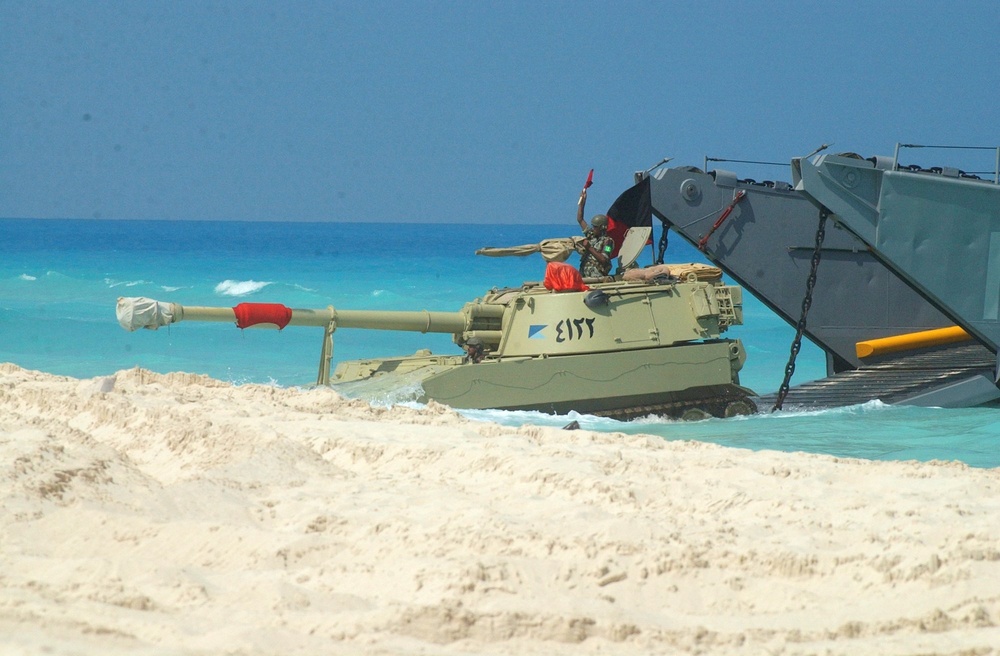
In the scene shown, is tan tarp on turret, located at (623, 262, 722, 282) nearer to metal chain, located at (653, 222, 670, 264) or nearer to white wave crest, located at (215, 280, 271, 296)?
metal chain, located at (653, 222, 670, 264)

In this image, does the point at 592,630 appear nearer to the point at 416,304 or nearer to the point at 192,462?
the point at 192,462

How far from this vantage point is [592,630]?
3883 millimetres

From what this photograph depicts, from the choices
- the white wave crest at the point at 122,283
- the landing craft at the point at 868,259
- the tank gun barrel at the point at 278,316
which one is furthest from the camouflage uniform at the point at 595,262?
the white wave crest at the point at 122,283

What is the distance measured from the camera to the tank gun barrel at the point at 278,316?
10297 millimetres

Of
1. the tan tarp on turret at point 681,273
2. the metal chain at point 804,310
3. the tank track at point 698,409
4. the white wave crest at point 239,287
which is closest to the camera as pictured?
the tank track at point 698,409

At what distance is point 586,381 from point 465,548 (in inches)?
295

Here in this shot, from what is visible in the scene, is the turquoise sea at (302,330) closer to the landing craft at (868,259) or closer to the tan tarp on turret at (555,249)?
the landing craft at (868,259)

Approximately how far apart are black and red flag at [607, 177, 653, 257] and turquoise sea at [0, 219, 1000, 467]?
0.77 metres

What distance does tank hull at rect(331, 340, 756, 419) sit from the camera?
1161 centimetres

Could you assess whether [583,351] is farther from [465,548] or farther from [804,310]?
[465,548]

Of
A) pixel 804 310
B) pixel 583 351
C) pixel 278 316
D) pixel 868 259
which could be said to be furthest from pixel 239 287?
pixel 278 316

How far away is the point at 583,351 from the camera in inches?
475

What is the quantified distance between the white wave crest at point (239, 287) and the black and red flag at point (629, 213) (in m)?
29.4

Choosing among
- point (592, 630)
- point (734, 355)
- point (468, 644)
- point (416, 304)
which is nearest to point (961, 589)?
point (592, 630)
